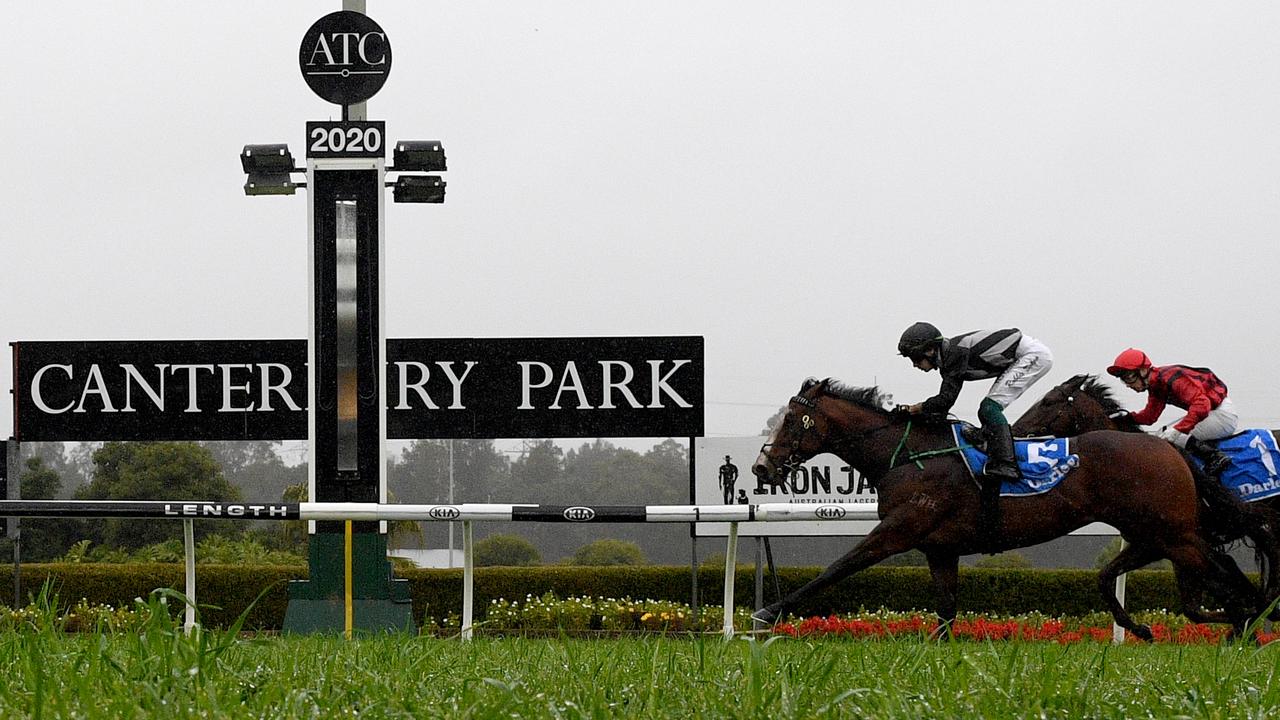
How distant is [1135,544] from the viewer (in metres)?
8.12

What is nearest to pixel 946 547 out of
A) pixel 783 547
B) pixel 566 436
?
pixel 566 436

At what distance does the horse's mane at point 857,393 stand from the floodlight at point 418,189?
3.05m

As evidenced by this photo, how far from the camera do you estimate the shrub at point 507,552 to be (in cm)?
2497

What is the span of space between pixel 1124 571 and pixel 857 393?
1.88m

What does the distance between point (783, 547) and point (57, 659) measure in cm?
2388

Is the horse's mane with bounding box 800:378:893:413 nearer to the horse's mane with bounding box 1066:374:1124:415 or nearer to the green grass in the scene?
the horse's mane with bounding box 1066:374:1124:415

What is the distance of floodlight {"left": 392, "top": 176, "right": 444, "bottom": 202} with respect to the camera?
9.77m

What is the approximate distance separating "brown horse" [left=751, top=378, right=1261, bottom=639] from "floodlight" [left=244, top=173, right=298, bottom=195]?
13.4 ft

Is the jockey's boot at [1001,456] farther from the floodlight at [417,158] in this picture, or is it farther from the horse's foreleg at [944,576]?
A: the floodlight at [417,158]

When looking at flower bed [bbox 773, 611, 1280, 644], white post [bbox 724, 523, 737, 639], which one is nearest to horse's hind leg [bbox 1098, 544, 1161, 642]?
flower bed [bbox 773, 611, 1280, 644]

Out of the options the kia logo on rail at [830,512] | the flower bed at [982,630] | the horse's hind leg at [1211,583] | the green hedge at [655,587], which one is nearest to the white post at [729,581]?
the kia logo on rail at [830,512]

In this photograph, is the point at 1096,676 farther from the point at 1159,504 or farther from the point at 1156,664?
the point at 1159,504

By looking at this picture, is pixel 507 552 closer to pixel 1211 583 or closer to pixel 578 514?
pixel 1211 583

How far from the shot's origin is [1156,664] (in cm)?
360
